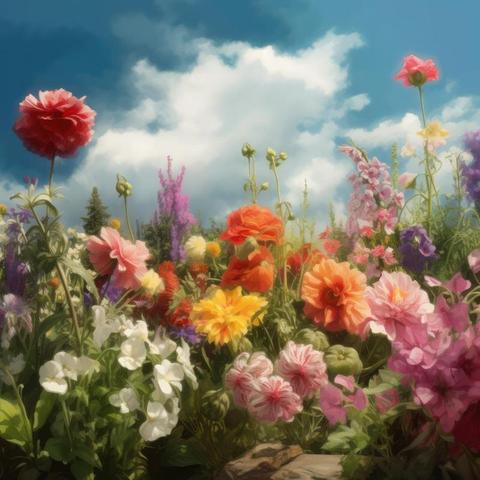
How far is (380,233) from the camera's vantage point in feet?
14.4

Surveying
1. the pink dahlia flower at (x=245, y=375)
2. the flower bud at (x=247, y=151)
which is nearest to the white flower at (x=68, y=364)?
the pink dahlia flower at (x=245, y=375)

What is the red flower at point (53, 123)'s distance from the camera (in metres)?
2.52

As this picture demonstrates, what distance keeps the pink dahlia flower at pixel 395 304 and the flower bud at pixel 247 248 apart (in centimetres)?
77

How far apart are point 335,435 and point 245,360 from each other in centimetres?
58

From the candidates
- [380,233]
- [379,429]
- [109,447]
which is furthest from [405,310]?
[380,233]

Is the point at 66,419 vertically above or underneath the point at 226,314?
underneath

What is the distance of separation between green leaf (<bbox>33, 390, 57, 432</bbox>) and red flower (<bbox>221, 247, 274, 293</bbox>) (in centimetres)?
96

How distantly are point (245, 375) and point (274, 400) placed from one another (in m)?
0.14

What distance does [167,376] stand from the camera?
229 centimetres

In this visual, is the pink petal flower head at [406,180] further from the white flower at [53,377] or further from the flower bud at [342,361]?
the white flower at [53,377]

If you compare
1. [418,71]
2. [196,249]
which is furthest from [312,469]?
[418,71]

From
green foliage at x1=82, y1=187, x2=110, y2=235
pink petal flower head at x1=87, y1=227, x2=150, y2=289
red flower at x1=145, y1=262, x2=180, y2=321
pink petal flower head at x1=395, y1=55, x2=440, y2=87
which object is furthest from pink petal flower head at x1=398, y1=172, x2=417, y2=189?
green foliage at x1=82, y1=187, x2=110, y2=235

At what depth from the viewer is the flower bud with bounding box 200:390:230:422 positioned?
2527 millimetres

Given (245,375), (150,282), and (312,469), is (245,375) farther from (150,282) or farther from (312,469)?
(150,282)
